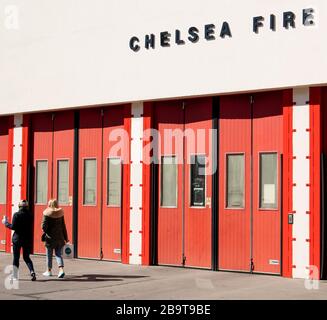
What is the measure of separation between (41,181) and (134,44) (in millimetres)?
5578

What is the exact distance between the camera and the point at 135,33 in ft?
60.6

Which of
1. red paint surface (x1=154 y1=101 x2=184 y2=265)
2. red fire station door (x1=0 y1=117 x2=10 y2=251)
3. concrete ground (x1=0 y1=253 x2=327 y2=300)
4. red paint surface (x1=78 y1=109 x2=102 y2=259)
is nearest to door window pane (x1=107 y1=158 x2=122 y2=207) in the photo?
red paint surface (x1=78 y1=109 x2=102 y2=259)

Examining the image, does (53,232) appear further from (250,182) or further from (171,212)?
(250,182)

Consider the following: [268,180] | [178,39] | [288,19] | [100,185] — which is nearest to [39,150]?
[100,185]

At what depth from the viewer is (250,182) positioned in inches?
660

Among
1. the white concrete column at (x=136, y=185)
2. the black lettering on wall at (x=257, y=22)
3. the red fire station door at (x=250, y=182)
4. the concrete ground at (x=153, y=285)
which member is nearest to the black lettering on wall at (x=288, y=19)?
the black lettering on wall at (x=257, y=22)

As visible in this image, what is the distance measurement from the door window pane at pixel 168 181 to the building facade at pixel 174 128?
0.03 m

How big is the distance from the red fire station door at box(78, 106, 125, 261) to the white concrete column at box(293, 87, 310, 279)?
5284mm

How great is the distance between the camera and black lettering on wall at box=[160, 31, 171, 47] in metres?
17.8

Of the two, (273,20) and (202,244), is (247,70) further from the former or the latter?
(202,244)

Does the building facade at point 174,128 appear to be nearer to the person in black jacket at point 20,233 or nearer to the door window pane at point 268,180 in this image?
the door window pane at point 268,180

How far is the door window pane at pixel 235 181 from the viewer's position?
1697 centimetres
